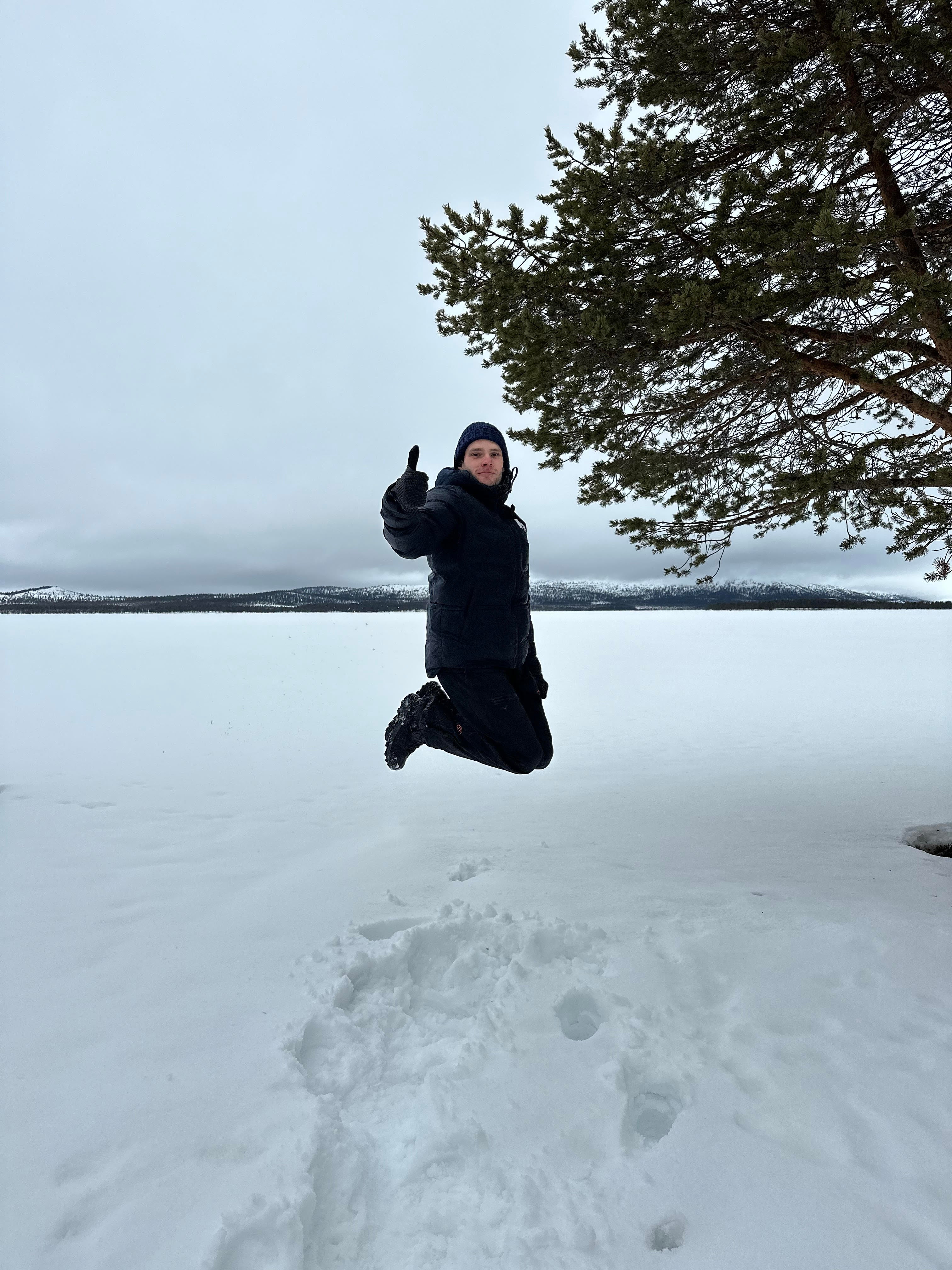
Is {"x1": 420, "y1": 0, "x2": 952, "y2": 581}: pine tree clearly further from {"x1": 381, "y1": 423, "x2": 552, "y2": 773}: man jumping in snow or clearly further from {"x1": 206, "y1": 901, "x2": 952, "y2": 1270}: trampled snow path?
{"x1": 206, "y1": 901, "x2": 952, "y2": 1270}: trampled snow path

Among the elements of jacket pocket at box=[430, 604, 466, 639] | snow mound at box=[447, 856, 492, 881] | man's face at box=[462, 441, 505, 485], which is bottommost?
snow mound at box=[447, 856, 492, 881]

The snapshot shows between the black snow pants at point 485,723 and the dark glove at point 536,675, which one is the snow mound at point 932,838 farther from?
the black snow pants at point 485,723

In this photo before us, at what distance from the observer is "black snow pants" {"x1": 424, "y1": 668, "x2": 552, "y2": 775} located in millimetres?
4031

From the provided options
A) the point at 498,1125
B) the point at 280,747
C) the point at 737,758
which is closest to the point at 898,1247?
the point at 498,1125

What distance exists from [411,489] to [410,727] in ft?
5.40

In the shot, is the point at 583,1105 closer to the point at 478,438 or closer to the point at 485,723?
the point at 485,723

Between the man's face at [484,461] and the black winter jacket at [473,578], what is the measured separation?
0.20 ft

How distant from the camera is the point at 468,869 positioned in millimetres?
4777

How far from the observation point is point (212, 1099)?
2.44 meters

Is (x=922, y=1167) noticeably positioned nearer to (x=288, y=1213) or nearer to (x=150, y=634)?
(x=288, y=1213)

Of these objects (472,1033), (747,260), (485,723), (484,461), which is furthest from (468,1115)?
(747,260)

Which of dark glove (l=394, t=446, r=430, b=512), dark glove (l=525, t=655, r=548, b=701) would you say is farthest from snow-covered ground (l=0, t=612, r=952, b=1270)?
dark glove (l=394, t=446, r=430, b=512)

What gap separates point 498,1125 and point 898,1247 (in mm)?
1308

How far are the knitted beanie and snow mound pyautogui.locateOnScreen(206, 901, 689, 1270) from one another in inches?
114
